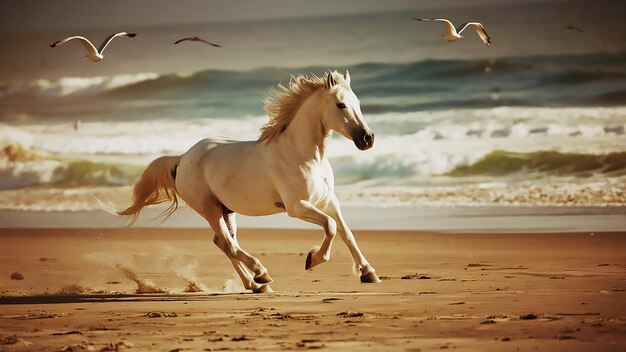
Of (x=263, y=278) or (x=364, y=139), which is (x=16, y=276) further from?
(x=364, y=139)

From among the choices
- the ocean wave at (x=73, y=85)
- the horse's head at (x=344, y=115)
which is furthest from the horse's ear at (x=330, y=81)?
the ocean wave at (x=73, y=85)

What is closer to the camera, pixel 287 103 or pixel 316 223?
pixel 316 223

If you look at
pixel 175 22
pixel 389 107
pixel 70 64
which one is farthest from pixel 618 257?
pixel 70 64

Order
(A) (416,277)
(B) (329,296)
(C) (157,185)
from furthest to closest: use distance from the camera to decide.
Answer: (C) (157,185)
(A) (416,277)
(B) (329,296)

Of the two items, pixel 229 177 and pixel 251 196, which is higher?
pixel 229 177

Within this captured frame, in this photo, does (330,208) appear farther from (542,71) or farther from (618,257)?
(542,71)

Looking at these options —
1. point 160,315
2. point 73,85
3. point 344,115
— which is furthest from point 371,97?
point 160,315

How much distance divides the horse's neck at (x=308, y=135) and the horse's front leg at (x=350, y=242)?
0.37 m

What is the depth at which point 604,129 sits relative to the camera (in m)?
18.6

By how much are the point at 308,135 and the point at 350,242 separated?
2.63 feet

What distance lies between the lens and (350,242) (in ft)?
27.6

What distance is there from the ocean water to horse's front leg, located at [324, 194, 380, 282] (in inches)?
311

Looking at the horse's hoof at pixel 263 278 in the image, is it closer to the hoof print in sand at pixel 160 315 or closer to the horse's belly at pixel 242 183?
the horse's belly at pixel 242 183

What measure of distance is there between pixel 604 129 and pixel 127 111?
855 centimetres
